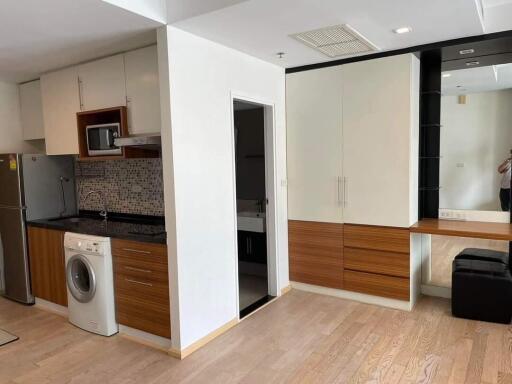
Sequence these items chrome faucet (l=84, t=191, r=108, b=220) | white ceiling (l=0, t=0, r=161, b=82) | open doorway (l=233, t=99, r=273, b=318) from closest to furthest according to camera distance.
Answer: white ceiling (l=0, t=0, r=161, b=82) → chrome faucet (l=84, t=191, r=108, b=220) → open doorway (l=233, t=99, r=273, b=318)

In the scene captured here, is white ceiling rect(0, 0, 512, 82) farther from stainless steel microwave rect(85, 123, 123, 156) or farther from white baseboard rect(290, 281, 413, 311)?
white baseboard rect(290, 281, 413, 311)

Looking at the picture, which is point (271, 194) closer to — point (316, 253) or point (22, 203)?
point (316, 253)

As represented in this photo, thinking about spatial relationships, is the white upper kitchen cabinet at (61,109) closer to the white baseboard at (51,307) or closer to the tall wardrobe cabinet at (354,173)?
the white baseboard at (51,307)

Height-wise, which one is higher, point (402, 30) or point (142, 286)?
point (402, 30)

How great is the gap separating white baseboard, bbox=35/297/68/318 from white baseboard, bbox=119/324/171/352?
0.82 metres

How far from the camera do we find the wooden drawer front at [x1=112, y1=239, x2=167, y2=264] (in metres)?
2.82

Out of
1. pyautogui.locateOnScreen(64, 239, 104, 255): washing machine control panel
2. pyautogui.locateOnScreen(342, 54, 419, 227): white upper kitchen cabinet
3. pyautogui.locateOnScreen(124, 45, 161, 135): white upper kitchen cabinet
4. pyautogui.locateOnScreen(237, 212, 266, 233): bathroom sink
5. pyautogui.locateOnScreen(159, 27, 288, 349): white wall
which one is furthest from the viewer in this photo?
pyautogui.locateOnScreen(237, 212, 266, 233): bathroom sink

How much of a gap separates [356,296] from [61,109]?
3.43 m

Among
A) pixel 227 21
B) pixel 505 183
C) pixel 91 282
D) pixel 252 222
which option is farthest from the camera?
pixel 252 222

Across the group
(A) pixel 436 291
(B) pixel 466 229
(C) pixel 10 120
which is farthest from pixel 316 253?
(C) pixel 10 120

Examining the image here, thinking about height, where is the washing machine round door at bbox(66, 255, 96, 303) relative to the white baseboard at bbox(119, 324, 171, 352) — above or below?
above

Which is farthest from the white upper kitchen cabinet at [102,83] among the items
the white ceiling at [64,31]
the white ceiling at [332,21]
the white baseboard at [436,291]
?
the white baseboard at [436,291]

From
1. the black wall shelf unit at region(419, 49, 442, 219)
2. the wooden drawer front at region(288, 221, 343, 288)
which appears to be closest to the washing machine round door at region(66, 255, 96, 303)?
the wooden drawer front at region(288, 221, 343, 288)

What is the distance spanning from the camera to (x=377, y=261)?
141 inches
